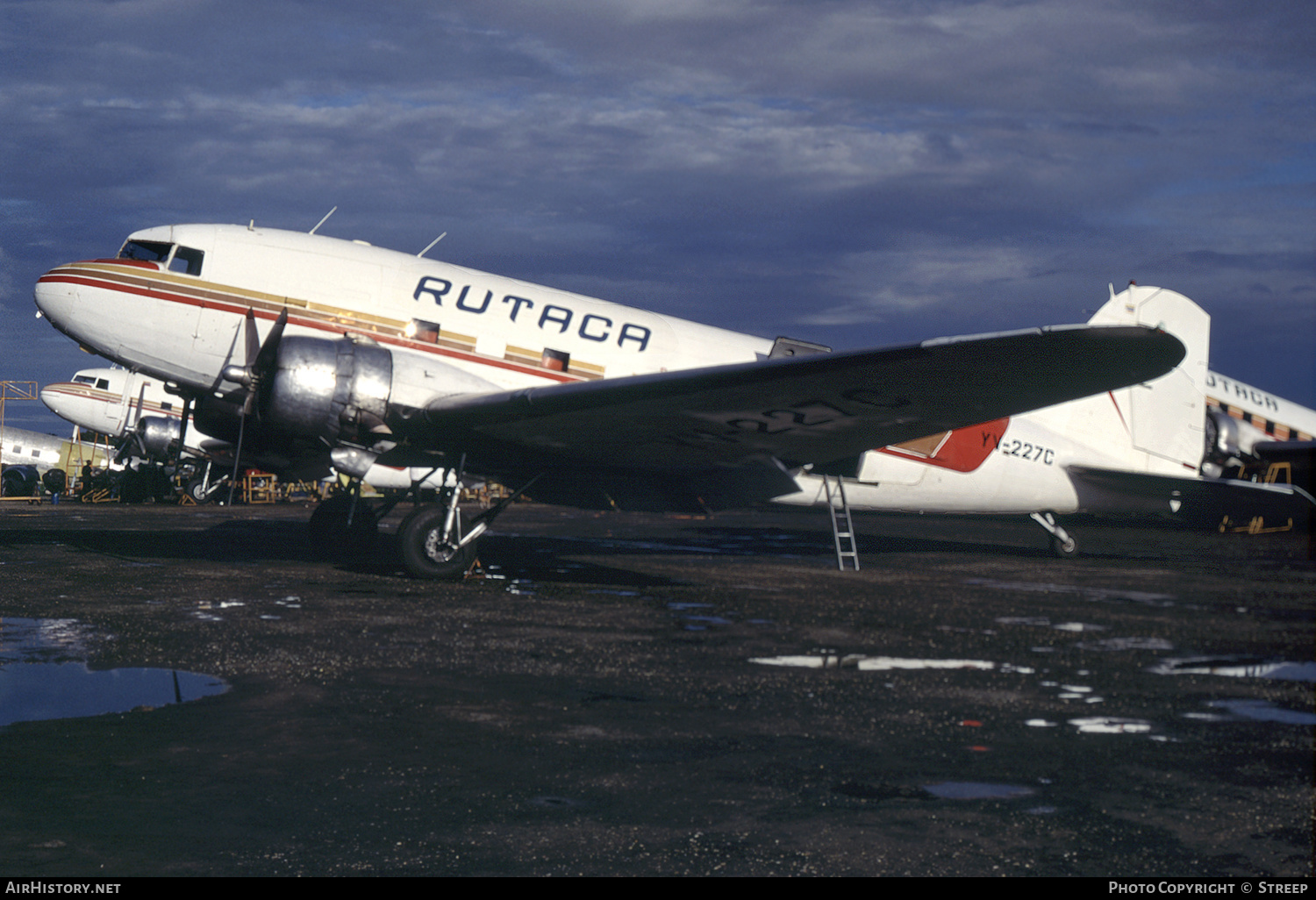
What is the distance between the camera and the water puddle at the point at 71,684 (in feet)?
20.8

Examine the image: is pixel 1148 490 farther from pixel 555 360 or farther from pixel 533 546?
pixel 533 546

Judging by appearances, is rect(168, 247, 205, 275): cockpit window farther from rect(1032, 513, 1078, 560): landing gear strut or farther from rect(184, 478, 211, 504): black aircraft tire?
rect(184, 478, 211, 504): black aircraft tire

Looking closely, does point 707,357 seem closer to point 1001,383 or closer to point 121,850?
point 1001,383

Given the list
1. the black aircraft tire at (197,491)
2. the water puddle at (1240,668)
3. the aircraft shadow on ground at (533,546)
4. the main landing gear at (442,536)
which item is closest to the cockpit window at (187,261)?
the aircraft shadow on ground at (533,546)

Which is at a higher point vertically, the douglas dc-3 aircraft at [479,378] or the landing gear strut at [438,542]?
the douglas dc-3 aircraft at [479,378]

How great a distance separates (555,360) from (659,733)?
1035 centimetres

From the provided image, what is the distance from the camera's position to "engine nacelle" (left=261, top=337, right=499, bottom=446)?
42.7 feet

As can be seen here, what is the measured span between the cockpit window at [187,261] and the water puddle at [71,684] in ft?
26.1

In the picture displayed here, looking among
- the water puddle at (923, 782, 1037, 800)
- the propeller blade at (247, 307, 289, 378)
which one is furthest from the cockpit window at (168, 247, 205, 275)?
the water puddle at (923, 782, 1037, 800)

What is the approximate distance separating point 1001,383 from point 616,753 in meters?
6.91

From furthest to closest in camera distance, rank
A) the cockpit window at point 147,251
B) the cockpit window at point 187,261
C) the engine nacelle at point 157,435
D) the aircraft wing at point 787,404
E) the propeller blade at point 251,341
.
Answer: the engine nacelle at point 157,435
the cockpit window at point 147,251
the cockpit window at point 187,261
the propeller blade at point 251,341
the aircraft wing at point 787,404

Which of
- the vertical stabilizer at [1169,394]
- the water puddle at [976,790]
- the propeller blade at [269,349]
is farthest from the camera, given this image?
the vertical stabilizer at [1169,394]

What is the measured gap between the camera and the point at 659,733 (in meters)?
6.05

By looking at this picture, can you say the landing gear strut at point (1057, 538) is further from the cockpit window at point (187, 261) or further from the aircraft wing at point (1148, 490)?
the cockpit window at point (187, 261)
